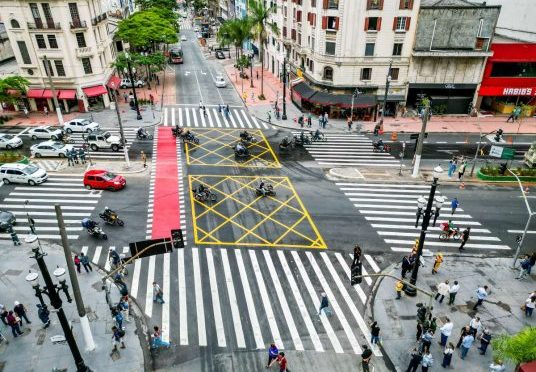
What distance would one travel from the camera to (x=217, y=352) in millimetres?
19094

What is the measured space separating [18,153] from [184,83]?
34.9 metres

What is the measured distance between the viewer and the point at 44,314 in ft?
65.7

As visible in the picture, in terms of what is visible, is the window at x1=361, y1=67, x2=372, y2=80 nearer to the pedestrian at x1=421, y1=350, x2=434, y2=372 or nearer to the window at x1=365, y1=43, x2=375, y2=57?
the window at x1=365, y1=43, x2=375, y2=57

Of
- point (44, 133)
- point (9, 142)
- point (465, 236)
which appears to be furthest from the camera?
point (44, 133)

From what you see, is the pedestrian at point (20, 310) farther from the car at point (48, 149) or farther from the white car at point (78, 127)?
the white car at point (78, 127)

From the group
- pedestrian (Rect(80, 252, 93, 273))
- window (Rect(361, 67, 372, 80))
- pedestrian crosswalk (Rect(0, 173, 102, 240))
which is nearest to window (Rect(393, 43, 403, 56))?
window (Rect(361, 67, 372, 80))

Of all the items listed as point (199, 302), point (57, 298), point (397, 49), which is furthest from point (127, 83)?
point (57, 298)

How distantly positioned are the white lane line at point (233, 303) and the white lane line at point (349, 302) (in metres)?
6.20

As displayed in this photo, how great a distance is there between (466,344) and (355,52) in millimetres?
38182

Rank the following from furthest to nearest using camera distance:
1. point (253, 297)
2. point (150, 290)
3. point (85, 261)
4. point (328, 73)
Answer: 1. point (328, 73)
2. point (85, 261)
3. point (150, 290)
4. point (253, 297)

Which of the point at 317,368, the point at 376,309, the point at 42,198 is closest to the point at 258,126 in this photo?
the point at 42,198

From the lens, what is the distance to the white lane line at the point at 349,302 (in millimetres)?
19809

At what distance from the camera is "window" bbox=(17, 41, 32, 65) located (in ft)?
156

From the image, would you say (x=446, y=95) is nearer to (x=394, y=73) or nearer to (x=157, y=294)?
(x=394, y=73)
